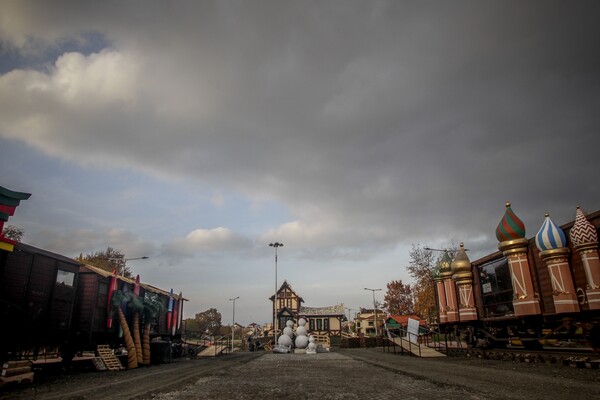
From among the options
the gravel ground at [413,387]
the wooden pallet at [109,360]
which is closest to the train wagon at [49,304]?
the wooden pallet at [109,360]

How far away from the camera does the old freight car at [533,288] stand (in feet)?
39.5

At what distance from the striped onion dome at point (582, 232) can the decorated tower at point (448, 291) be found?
34.8ft

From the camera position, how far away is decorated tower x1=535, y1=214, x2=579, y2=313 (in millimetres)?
12477

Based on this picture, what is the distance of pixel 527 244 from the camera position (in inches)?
594

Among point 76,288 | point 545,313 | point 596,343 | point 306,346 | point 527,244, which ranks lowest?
point 306,346

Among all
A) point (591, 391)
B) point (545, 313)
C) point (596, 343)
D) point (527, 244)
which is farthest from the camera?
point (527, 244)

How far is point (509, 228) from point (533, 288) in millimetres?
2656

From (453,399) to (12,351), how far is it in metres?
14.1

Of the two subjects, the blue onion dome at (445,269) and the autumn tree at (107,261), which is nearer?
the blue onion dome at (445,269)

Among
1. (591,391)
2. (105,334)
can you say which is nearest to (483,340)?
(591,391)

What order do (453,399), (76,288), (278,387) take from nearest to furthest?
(453,399)
(278,387)
(76,288)

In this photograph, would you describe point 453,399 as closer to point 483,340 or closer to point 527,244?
point 527,244

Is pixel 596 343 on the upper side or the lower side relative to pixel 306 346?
upper

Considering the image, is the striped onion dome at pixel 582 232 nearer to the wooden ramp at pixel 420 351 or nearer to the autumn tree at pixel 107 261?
the wooden ramp at pixel 420 351
